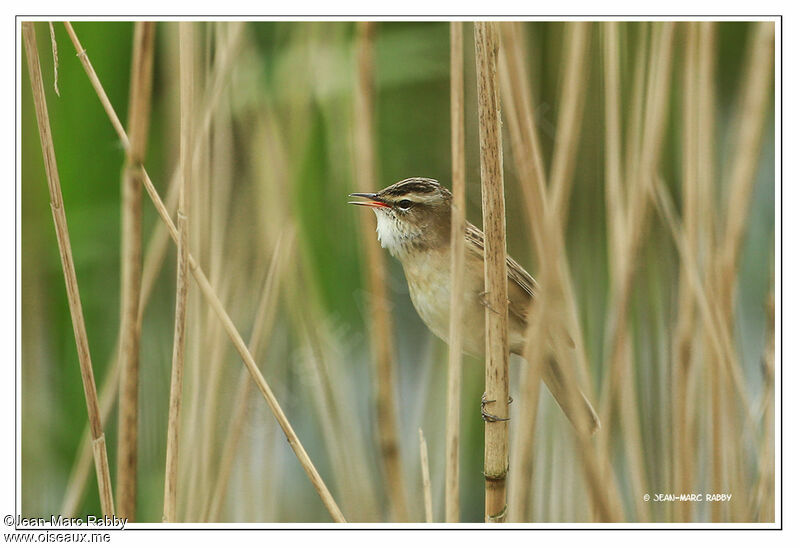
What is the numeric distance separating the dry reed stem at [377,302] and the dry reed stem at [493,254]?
0.36m

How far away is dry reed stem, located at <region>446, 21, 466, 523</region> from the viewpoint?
60.9 inches

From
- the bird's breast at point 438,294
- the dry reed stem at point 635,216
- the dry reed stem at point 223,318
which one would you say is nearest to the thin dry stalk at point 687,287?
the dry reed stem at point 635,216

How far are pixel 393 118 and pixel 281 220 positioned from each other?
0.43 meters

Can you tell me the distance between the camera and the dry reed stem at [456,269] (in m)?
1.55

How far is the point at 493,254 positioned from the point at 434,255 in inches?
16.3

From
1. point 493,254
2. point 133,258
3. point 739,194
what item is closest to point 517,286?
point 493,254

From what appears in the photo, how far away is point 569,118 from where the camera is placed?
179cm

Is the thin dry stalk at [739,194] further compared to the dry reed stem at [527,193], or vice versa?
the thin dry stalk at [739,194]

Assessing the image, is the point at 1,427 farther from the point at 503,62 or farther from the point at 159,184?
the point at 503,62

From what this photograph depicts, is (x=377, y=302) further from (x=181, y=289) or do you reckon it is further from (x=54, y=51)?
(x=54, y=51)

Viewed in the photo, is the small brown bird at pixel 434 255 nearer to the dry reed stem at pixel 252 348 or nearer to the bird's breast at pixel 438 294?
the bird's breast at pixel 438 294

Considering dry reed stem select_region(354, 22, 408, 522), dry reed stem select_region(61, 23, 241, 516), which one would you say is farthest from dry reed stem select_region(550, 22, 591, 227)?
dry reed stem select_region(61, 23, 241, 516)

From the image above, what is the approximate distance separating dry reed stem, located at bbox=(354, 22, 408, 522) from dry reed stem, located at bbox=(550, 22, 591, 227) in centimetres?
50
